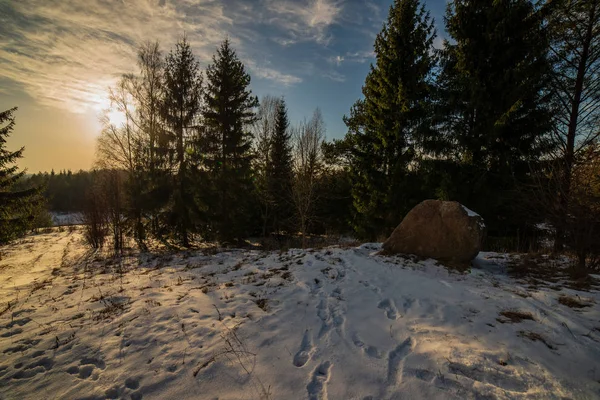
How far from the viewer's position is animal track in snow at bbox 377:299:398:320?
419 centimetres

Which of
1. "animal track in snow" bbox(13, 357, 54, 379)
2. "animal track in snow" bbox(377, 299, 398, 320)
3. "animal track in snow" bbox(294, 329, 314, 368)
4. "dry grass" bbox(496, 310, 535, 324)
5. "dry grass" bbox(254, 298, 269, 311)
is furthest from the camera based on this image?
"dry grass" bbox(254, 298, 269, 311)

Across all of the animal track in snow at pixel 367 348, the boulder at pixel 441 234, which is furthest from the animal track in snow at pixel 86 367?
the boulder at pixel 441 234

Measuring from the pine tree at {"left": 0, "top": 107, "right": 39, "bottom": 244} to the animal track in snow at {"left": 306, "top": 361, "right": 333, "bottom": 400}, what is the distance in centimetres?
1724

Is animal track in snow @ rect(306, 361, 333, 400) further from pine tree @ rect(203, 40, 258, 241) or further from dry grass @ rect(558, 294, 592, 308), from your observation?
pine tree @ rect(203, 40, 258, 241)

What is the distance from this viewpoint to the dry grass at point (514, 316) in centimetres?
371

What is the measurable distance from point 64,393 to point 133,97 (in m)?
15.1

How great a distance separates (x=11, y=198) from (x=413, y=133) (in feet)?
65.9

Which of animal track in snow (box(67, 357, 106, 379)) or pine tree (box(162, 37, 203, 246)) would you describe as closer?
animal track in snow (box(67, 357, 106, 379))

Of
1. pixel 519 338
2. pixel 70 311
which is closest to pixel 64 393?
Result: pixel 70 311

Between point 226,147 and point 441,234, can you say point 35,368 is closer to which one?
point 441,234

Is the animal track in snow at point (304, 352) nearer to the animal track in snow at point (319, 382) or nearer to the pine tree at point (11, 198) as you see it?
the animal track in snow at point (319, 382)

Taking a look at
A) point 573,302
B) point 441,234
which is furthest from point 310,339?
point 441,234

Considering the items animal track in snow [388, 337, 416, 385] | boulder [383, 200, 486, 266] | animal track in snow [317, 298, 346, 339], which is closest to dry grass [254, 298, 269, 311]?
animal track in snow [317, 298, 346, 339]

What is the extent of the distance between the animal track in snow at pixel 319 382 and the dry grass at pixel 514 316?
2.77m
